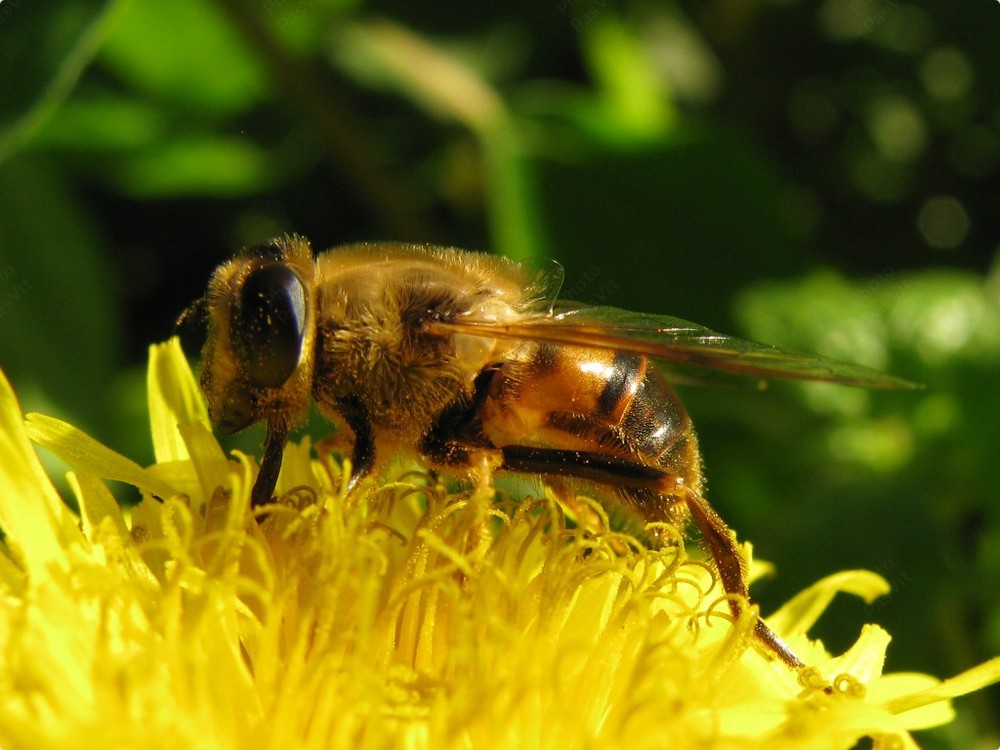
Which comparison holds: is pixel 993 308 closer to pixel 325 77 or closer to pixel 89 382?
pixel 325 77

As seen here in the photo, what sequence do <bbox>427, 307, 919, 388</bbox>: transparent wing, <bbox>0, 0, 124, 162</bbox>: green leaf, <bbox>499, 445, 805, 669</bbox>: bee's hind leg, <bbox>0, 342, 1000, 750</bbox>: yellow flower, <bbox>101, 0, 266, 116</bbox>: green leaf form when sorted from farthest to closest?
<bbox>101, 0, 266, 116</bbox>: green leaf, <bbox>0, 0, 124, 162</bbox>: green leaf, <bbox>499, 445, 805, 669</bbox>: bee's hind leg, <bbox>427, 307, 919, 388</bbox>: transparent wing, <bbox>0, 342, 1000, 750</bbox>: yellow flower

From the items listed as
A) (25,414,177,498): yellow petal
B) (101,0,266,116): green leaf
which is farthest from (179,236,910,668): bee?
(101,0,266,116): green leaf

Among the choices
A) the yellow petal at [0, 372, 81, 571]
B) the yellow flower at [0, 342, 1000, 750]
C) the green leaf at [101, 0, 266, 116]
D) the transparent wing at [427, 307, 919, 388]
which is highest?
the green leaf at [101, 0, 266, 116]

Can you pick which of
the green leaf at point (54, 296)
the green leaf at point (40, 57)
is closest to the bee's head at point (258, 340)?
the green leaf at point (40, 57)

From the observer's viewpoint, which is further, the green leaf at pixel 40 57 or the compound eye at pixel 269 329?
the green leaf at pixel 40 57

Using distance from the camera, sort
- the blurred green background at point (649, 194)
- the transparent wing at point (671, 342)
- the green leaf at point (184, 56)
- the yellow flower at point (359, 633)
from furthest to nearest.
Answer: the green leaf at point (184, 56)
the blurred green background at point (649, 194)
the transparent wing at point (671, 342)
the yellow flower at point (359, 633)

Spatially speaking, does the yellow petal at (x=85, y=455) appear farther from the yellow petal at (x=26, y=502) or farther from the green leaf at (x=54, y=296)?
the green leaf at (x=54, y=296)

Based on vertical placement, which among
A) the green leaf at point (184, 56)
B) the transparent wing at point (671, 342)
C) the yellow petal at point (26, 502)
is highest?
the green leaf at point (184, 56)

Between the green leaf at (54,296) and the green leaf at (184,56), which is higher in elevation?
the green leaf at (184,56)

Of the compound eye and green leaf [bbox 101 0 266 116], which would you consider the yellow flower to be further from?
green leaf [bbox 101 0 266 116]

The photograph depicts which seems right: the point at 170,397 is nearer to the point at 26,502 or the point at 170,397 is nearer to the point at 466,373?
the point at 26,502
